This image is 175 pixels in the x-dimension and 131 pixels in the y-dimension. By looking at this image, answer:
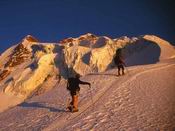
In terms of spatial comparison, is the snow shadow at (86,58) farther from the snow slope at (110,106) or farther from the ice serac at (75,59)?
the snow slope at (110,106)

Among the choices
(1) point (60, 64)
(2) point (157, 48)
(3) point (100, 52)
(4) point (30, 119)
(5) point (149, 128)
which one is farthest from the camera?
(1) point (60, 64)

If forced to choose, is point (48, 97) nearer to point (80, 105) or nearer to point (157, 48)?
point (80, 105)

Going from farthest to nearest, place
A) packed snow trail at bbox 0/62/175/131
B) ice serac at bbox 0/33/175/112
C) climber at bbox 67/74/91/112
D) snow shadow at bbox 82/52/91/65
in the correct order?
snow shadow at bbox 82/52/91/65 → ice serac at bbox 0/33/175/112 → climber at bbox 67/74/91/112 → packed snow trail at bbox 0/62/175/131

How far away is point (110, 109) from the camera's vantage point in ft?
51.8

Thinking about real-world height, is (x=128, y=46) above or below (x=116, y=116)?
above

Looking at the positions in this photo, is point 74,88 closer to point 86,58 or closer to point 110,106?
point 110,106

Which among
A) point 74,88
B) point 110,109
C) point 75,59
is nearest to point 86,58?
point 75,59

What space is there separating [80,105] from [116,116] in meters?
3.73

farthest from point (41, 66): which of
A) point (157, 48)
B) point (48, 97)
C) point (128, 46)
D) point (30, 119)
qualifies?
point (30, 119)

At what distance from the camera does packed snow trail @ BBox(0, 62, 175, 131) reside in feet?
44.5

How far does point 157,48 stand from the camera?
2195 inches

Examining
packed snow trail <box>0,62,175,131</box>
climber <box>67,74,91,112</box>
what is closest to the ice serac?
packed snow trail <box>0,62,175,131</box>

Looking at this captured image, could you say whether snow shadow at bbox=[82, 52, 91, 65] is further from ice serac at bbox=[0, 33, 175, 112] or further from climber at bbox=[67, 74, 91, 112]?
climber at bbox=[67, 74, 91, 112]

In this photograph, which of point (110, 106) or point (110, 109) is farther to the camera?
point (110, 106)
